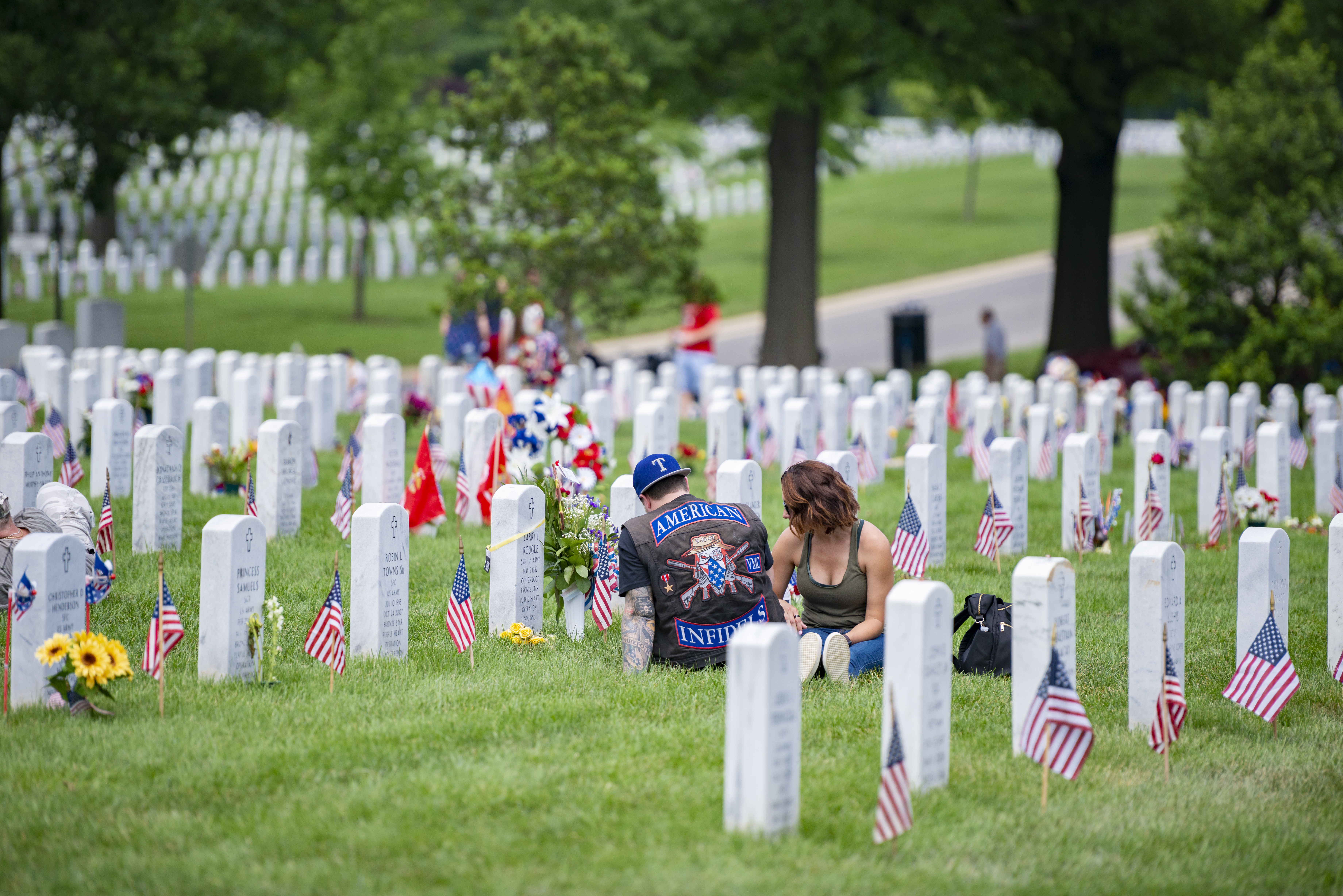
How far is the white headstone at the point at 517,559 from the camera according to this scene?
7172mm

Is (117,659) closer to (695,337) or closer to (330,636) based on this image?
(330,636)

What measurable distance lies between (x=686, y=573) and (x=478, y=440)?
4910 mm

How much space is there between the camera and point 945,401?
14562 mm

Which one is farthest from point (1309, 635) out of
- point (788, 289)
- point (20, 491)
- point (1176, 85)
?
point (1176, 85)

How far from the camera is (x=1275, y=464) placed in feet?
37.2

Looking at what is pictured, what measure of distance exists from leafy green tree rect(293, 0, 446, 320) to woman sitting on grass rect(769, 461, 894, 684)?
21.1m

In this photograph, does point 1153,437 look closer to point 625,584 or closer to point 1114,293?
point 625,584

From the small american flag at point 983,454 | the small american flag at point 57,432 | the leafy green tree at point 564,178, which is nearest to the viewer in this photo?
the small american flag at point 57,432

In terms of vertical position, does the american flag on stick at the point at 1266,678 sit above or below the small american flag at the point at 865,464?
below

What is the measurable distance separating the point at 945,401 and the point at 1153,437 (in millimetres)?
4043

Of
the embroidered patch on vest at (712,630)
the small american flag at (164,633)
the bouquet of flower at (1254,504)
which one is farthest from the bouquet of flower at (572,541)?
the bouquet of flower at (1254,504)

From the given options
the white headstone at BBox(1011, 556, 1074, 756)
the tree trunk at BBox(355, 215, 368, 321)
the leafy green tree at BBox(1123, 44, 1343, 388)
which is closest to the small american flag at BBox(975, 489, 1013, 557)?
the white headstone at BBox(1011, 556, 1074, 756)

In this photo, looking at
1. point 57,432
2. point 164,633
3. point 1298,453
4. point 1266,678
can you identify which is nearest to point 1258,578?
point 1266,678

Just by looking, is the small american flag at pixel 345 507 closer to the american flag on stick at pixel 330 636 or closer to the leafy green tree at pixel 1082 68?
the american flag on stick at pixel 330 636
